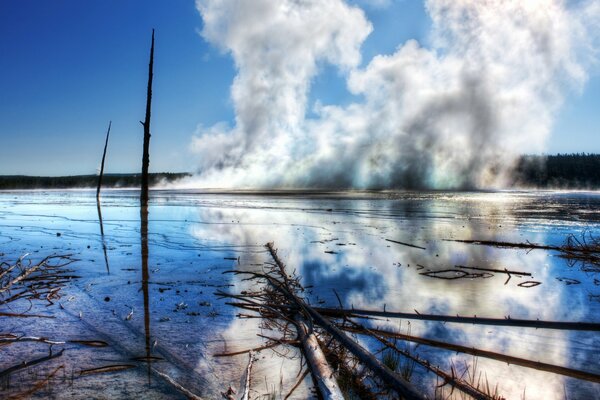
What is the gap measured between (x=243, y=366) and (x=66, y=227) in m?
11.7

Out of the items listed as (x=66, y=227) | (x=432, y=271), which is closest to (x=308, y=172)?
(x=66, y=227)

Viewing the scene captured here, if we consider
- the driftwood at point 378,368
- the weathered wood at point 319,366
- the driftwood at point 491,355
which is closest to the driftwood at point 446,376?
the driftwood at point 491,355

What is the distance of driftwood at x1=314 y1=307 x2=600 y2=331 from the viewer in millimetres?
3711

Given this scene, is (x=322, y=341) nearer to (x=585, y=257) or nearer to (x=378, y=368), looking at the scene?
(x=378, y=368)

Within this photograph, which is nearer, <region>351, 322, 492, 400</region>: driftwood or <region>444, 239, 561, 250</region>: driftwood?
<region>351, 322, 492, 400</region>: driftwood

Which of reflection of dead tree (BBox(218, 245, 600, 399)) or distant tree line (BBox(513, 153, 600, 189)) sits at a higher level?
distant tree line (BBox(513, 153, 600, 189))

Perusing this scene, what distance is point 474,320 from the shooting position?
3.84 m

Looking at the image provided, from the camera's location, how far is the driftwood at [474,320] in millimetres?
3711

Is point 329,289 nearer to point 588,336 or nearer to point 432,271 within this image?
point 432,271

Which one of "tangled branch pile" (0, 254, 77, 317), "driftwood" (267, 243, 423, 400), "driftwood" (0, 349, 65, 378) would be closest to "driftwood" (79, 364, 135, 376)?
"driftwood" (0, 349, 65, 378)

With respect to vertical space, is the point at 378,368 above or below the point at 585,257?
above

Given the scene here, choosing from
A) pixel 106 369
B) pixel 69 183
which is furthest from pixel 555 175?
pixel 69 183

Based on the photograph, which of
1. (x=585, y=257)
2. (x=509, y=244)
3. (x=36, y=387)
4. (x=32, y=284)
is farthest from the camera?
(x=509, y=244)

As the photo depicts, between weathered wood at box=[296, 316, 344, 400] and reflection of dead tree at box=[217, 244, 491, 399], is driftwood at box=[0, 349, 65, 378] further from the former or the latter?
weathered wood at box=[296, 316, 344, 400]
